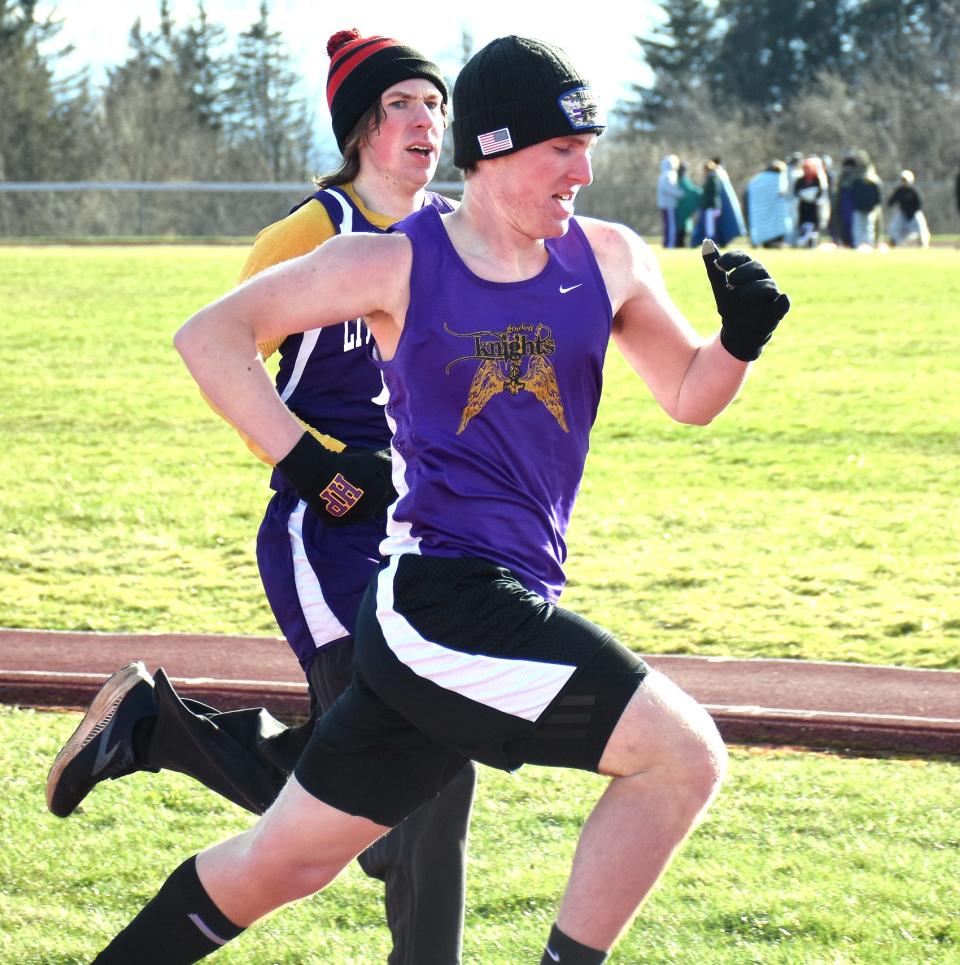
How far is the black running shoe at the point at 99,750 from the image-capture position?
398 cm

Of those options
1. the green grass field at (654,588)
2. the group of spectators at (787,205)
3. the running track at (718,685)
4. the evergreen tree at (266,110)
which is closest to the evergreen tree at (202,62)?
the evergreen tree at (266,110)

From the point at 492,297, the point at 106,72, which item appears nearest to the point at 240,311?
the point at 492,297

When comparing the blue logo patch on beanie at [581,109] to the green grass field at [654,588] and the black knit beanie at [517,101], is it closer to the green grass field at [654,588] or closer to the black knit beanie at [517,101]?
the black knit beanie at [517,101]

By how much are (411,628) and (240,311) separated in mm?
709

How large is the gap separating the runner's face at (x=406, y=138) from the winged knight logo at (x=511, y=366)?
108 centimetres

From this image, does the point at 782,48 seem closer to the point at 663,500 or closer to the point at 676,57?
the point at 676,57

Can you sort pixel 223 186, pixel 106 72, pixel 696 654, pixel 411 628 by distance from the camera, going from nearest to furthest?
pixel 411 628 → pixel 696 654 → pixel 223 186 → pixel 106 72

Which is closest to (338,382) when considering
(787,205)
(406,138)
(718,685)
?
(406,138)

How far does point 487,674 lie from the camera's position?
2.83 m

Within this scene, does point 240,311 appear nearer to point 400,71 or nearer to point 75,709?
point 400,71

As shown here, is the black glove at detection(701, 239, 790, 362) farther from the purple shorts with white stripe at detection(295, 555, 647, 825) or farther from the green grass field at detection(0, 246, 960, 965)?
the green grass field at detection(0, 246, 960, 965)

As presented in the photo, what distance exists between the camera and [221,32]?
6544 centimetres

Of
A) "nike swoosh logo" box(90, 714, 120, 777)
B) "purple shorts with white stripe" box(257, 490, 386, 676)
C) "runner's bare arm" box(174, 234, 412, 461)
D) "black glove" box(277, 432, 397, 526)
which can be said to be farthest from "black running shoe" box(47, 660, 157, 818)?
"runner's bare arm" box(174, 234, 412, 461)

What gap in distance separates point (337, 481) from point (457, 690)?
2.14 feet
